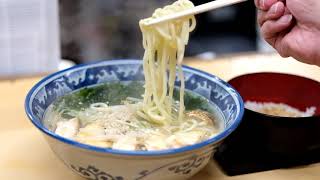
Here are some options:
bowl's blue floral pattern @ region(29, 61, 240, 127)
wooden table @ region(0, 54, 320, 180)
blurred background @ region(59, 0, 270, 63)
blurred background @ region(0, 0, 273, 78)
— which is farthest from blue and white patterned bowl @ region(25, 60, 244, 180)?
blurred background @ region(59, 0, 270, 63)

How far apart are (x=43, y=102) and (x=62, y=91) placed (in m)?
0.08

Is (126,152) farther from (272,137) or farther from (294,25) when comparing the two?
(294,25)

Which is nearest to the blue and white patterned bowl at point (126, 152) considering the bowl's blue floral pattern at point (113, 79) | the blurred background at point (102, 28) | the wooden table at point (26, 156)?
the bowl's blue floral pattern at point (113, 79)

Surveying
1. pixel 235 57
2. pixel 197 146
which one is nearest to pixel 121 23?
pixel 235 57

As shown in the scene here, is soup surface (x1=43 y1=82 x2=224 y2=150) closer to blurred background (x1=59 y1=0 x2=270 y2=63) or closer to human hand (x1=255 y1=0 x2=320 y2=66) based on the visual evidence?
human hand (x1=255 y1=0 x2=320 y2=66)

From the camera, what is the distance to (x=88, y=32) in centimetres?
248

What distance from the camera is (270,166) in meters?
1.14

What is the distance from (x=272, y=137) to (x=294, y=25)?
1.08 feet

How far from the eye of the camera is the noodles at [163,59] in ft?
3.64

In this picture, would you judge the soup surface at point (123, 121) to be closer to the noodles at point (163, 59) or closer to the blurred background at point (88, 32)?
the noodles at point (163, 59)

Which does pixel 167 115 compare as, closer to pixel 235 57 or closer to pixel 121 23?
pixel 235 57

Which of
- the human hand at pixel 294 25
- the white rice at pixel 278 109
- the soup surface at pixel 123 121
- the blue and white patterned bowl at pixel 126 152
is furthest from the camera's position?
the white rice at pixel 278 109

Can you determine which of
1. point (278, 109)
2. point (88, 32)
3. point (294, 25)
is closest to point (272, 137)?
point (278, 109)

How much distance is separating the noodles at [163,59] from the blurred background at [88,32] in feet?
1.81
